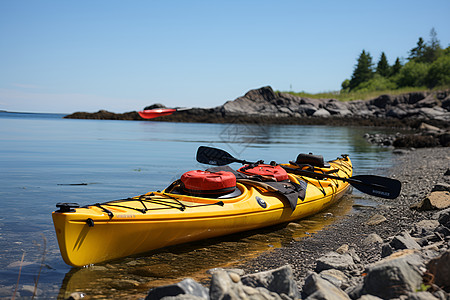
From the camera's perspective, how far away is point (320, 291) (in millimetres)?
2369

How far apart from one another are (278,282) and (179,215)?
169 cm

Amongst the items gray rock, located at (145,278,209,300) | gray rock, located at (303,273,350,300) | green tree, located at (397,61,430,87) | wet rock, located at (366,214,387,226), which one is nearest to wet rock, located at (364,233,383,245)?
wet rock, located at (366,214,387,226)

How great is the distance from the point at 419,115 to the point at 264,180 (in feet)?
112

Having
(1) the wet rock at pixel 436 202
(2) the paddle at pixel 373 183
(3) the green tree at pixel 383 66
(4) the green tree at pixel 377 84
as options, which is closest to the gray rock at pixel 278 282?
(2) the paddle at pixel 373 183

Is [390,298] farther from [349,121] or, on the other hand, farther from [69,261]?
[349,121]

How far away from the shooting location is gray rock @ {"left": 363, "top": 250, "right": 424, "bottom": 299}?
2.36m

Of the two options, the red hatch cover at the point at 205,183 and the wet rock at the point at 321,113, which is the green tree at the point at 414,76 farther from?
the red hatch cover at the point at 205,183

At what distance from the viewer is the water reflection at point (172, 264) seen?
332cm

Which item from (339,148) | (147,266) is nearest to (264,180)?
(147,266)

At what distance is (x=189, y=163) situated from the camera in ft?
39.2

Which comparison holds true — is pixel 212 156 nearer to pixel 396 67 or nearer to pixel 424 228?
pixel 424 228

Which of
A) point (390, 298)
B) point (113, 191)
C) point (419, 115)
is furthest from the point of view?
point (419, 115)

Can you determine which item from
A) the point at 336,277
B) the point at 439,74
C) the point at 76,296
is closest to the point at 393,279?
the point at 336,277

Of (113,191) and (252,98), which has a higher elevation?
(252,98)
